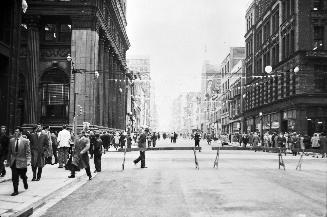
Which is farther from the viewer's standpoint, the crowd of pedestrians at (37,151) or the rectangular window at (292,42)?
the rectangular window at (292,42)

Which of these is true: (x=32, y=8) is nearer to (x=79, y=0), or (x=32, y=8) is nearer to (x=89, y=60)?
(x=79, y=0)

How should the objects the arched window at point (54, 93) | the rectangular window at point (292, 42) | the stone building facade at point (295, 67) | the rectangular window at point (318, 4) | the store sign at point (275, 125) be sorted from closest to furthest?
the arched window at point (54, 93), the stone building facade at point (295, 67), the rectangular window at point (318, 4), the rectangular window at point (292, 42), the store sign at point (275, 125)

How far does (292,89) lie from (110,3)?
77.7 feet

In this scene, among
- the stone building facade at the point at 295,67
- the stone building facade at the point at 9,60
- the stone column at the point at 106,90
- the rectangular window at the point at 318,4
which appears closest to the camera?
the stone building facade at the point at 9,60

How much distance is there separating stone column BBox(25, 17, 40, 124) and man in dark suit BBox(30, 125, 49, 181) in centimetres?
2561

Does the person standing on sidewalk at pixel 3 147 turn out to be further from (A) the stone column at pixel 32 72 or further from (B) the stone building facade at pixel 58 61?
(A) the stone column at pixel 32 72

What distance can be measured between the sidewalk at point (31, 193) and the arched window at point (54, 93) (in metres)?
26.9

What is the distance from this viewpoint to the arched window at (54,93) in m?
45.2

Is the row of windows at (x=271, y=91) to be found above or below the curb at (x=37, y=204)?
above

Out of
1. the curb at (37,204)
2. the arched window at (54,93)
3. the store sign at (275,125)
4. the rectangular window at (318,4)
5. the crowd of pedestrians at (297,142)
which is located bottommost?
the curb at (37,204)

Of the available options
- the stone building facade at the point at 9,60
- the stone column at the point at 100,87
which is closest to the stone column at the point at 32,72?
the stone column at the point at 100,87

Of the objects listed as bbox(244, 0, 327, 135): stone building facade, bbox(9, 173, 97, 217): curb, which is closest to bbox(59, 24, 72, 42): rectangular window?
bbox(244, 0, 327, 135): stone building facade

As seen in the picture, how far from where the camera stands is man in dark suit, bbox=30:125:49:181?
1655 cm

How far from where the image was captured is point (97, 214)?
9.94 metres
